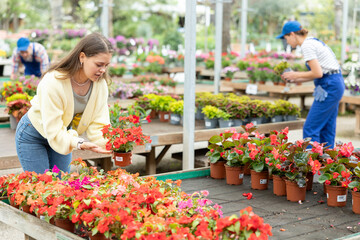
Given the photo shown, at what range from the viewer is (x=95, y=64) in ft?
9.14

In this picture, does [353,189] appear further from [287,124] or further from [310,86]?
[310,86]

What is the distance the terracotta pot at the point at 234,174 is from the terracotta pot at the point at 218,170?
0.36ft

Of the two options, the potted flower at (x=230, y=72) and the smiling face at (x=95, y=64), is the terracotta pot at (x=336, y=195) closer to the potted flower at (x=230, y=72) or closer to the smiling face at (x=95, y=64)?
the smiling face at (x=95, y=64)

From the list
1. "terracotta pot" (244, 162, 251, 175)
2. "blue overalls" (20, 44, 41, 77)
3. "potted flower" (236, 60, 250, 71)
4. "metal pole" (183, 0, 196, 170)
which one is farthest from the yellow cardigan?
"potted flower" (236, 60, 250, 71)

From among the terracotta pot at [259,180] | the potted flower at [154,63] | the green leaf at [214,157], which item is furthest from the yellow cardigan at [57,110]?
the potted flower at [154,63]

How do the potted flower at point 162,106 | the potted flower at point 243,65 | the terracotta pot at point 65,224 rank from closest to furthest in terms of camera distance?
1. the terracotta pot at point 65,224
2. the potted flower at point 162,106
3. the potted flower at point 243,65

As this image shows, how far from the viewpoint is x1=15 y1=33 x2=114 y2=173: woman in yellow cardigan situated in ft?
9.12

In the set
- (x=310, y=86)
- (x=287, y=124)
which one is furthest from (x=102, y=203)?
(x=310, y=86)

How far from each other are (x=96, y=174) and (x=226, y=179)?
1.16m

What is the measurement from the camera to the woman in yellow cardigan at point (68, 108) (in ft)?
9.12

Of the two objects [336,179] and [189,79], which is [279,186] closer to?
[336,179]

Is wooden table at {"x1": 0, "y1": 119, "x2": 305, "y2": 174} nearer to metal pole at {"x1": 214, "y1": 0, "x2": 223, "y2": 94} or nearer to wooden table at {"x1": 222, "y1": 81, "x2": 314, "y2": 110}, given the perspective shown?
metal pole at {"x1": 214, "y1": 0, "x2": 223, "y2": 94}

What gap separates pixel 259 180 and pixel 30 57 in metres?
4.58

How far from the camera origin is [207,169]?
13.1 feet
